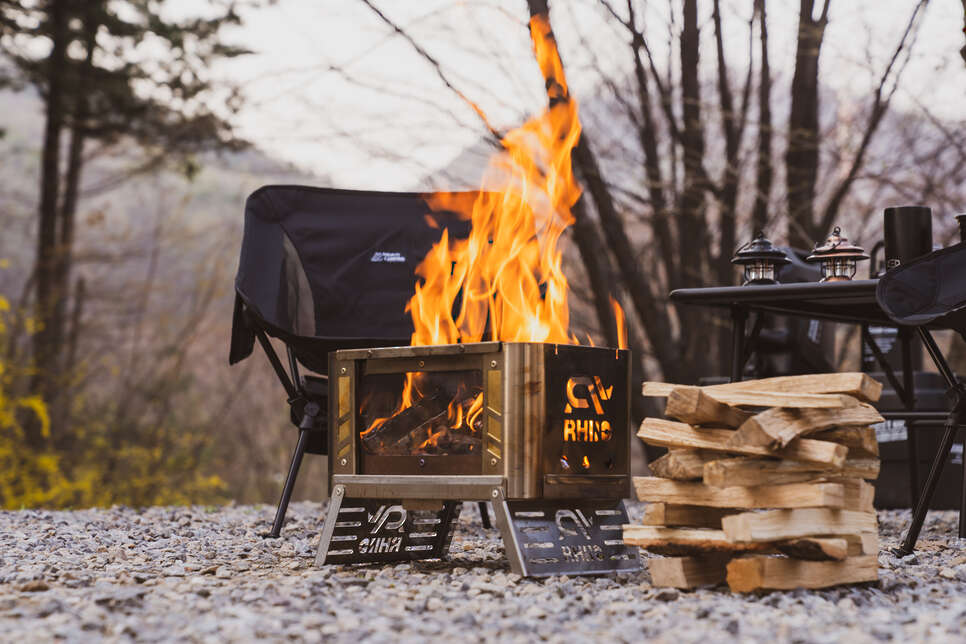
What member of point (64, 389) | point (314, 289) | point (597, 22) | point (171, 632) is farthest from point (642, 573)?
point (64, 389)

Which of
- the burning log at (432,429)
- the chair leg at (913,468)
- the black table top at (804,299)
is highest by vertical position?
the black table top at (804,299)

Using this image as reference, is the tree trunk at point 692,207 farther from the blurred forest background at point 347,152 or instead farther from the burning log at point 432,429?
the burning log at point 432,429

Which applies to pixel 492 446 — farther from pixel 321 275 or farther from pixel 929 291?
pixel 321 275

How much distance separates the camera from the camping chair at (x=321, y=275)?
3559mm

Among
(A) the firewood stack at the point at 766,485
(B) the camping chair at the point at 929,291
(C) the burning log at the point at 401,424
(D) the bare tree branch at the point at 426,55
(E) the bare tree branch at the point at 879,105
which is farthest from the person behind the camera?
(E) the bare tree branch at the point at 879,105

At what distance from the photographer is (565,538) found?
8.68 feet

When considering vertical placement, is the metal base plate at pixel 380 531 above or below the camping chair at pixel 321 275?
below

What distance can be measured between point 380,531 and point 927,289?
4.98 feet

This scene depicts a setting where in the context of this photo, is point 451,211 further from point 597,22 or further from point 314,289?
point 597,22

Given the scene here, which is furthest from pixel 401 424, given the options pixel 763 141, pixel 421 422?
pixel 763 141

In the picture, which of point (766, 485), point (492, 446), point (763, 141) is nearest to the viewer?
point (766, 485)

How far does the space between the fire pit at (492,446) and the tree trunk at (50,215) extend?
6.09 meters

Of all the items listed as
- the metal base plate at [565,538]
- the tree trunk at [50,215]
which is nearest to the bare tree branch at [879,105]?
the metal base plate at [565,538]

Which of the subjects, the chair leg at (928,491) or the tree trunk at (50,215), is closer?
the chair leg at (928,491)
